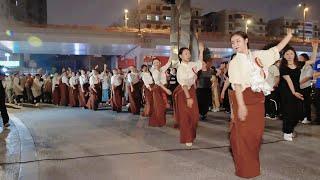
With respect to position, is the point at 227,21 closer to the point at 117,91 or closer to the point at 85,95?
the point at 85,95

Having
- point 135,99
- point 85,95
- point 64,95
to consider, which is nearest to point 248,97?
point 135,99

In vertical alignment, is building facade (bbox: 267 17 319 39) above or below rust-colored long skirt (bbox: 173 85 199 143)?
above

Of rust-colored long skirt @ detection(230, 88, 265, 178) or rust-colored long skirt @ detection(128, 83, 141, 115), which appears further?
rust-colored long skirt @ detection(128, 83, 141, 115)

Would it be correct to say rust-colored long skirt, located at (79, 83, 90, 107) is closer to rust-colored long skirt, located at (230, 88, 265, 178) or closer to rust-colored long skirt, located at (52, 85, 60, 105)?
rust-colored long skirt, located at (52, 85, 60, 105)

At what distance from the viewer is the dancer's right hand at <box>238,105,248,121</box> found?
505 centimetres

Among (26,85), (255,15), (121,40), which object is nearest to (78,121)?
(26,85)

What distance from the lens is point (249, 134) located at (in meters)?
5.14

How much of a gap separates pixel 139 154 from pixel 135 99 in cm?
771

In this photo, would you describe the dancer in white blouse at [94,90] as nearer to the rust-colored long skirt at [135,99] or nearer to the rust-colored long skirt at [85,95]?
the rust-colored long skirt at [85,95]

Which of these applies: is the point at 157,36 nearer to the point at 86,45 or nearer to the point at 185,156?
the point at 86,45

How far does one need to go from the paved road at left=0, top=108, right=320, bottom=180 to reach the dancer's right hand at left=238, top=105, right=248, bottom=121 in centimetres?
85

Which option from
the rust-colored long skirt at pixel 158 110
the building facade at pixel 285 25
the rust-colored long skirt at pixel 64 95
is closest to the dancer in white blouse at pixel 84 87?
the rust-colored long skirt at pixel 64 95

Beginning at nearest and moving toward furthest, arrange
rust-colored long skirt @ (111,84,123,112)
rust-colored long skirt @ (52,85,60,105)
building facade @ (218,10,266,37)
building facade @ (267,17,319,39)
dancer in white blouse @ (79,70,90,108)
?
rust-colored long skirt @ (111,84,123,112), dancer in white blouse @ (79,70,90,108), rust-colored long skirt @ (52,85,60,105), building facade @ (218,10,266,37), building facade @ (267,17,319,39)

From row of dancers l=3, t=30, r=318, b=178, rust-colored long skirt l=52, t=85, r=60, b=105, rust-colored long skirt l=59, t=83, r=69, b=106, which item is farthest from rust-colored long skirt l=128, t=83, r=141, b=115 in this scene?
rust-colored long skirt l=52, t=85, r=60, b=105
